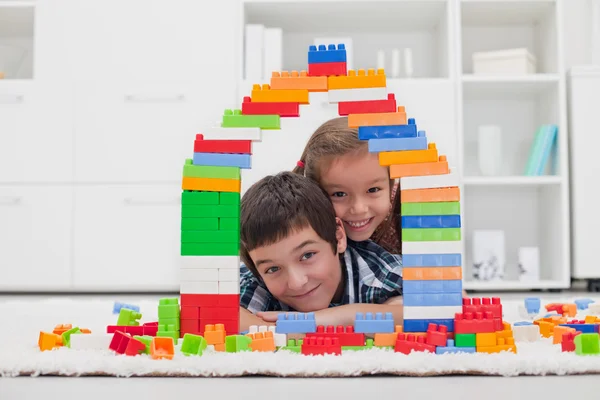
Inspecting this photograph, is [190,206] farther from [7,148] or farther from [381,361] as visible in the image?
[7,148]

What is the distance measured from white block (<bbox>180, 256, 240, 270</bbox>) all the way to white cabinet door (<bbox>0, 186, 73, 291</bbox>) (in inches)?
62.8

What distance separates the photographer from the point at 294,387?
32.1 inches

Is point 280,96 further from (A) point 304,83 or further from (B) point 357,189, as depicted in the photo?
(B) point 357,189

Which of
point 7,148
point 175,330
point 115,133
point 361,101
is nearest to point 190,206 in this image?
point 175,330

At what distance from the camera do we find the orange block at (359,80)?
1.07 metres

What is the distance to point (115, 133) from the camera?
255 cm

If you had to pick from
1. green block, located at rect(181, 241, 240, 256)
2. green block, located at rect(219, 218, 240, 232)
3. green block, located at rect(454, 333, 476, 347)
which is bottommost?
green block, located at rect(454, 333, 476, 347)

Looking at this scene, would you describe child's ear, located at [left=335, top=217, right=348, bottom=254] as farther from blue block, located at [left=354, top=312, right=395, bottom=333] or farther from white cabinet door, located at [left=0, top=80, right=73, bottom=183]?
white cabinet door, located at [left=0, top=80, right=73, bottom=183]

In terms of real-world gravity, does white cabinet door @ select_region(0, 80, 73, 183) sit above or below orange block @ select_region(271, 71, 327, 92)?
above

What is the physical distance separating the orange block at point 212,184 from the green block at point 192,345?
0.23 meters

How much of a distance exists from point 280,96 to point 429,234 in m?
0.31

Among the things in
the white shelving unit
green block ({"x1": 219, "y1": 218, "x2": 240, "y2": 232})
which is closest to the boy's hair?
green block ({"x1": 219, "y1": 218, "x2": 240, "y2": 232})

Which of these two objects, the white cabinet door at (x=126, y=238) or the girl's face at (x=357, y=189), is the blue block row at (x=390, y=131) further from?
the white cabinet door at (x=126, y=238)

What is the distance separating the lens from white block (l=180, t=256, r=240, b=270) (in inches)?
41.8
